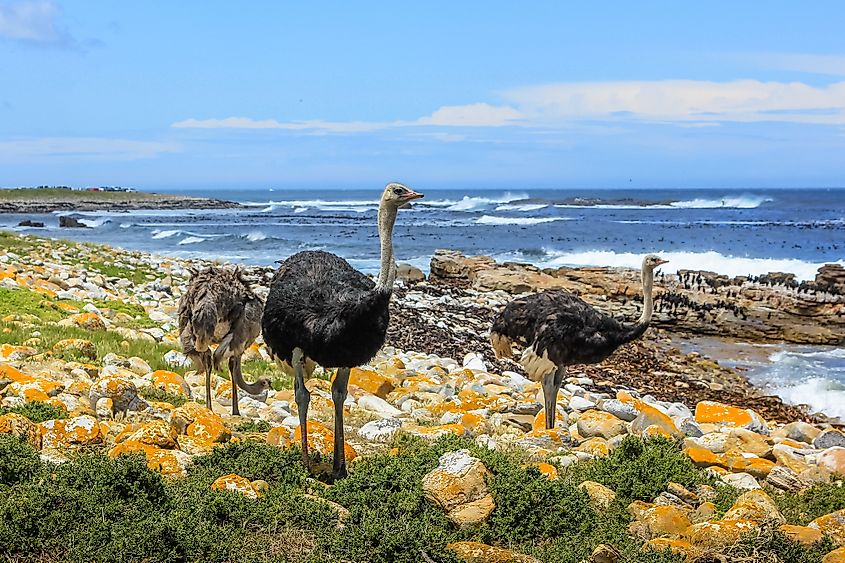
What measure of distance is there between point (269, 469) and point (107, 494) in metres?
1.37

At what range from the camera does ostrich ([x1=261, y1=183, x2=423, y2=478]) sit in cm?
622

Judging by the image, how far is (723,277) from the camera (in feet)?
89.3

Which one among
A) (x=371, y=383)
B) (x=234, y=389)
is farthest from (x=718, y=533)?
(x=371, y=383)

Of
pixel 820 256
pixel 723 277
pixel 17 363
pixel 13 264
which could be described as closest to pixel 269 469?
pixel 17 363

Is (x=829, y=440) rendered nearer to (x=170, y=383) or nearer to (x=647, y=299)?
(x=647, y=299)

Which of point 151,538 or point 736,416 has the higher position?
point 151,538

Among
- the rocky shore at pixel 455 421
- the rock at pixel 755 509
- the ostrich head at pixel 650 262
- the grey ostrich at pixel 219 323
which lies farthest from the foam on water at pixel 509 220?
the rock at pixel 755 509

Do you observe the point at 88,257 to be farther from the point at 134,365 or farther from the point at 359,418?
the point at 359,418

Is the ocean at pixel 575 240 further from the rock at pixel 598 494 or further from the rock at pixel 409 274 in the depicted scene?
the rock at pixel 598 494

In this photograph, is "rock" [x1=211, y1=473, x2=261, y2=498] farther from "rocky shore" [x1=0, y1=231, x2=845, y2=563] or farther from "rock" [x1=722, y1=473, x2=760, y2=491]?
"rock" [x1=722, y1=473, x2=760, y2=491]

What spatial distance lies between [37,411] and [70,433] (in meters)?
0.68

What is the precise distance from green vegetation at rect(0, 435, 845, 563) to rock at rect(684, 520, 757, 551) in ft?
0.35

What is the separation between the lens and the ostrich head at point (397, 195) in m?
6.34

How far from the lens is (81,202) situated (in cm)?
9631
